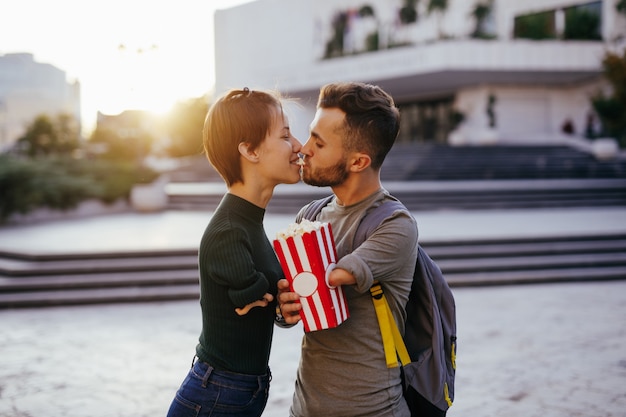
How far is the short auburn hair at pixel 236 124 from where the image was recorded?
2021mm

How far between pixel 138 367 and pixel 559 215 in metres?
11.4

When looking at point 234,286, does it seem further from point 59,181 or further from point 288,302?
point 59,181

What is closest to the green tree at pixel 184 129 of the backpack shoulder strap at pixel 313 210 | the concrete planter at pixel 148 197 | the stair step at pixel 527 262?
the concrete planter at pixel 148 197

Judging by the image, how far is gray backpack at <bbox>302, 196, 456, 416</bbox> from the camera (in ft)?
6.77

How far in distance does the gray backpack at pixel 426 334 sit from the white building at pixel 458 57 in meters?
26.4

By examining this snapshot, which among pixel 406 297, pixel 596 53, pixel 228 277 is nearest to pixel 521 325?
pixel 406 297

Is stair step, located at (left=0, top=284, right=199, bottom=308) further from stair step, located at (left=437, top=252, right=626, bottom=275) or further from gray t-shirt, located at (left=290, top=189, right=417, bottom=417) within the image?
gray t-shirt, located at (left=290, top=189, right=417, bottom=417)

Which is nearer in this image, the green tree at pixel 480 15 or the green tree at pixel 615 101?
the green tree at pixel 615 101

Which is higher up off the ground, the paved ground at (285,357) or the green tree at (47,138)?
the green tree at (47,138)

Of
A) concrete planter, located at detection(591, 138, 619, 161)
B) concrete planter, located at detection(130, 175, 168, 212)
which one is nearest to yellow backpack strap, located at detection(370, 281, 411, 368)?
concrete planter, located at detection(130, 175, 168, 212)

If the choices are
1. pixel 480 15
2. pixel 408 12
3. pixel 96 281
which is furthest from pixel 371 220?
pixel 408 12

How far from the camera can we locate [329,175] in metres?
2.08

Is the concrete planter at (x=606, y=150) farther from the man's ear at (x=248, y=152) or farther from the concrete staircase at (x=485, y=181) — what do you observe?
the man's ear at (x=248, y=152)

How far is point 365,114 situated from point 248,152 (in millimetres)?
414
